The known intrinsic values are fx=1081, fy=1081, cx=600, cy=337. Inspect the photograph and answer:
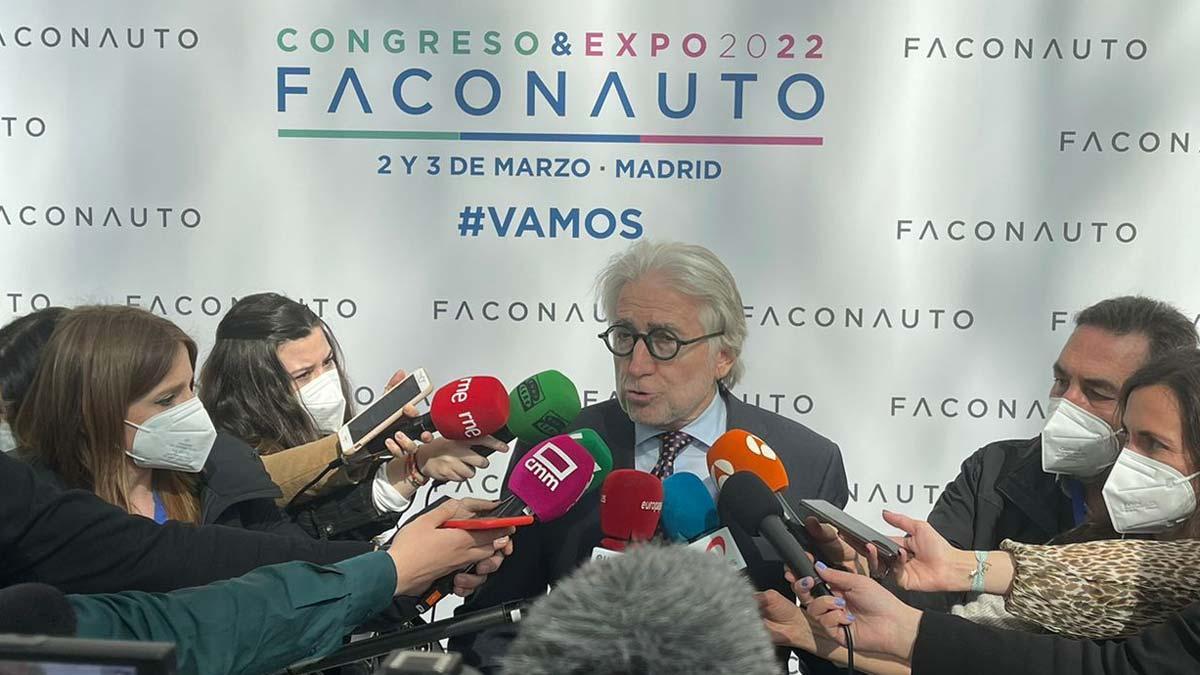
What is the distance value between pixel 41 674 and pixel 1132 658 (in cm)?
142

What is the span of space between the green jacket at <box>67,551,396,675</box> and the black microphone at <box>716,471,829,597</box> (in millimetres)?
558

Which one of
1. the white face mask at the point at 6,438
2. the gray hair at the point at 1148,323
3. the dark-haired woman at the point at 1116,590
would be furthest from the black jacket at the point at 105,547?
the gray hair at the point at 1148,323

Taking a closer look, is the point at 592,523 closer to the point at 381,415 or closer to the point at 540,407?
the point at 540,407

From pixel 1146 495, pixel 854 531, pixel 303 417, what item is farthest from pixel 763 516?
pixel 303 417

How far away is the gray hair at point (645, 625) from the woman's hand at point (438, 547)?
1.14 meters

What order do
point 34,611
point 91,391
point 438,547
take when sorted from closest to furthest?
1. point 34,611
2. point 438,547
3. point 91,391

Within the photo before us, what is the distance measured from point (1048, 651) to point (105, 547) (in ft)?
4.68

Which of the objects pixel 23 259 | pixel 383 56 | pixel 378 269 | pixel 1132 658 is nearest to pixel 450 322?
pixel 378 269

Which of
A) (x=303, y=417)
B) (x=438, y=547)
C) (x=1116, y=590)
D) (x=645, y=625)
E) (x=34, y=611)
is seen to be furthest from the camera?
(x=303, y=417)

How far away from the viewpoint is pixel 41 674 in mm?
729

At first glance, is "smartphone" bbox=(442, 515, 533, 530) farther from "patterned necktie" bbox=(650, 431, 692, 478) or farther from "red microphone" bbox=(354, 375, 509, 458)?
"patterned necktie" bbox=(650, 431, 692, 478)

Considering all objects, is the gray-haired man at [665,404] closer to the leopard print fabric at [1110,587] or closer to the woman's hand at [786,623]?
the woman's hand at [786,623]

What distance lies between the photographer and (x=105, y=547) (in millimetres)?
1646

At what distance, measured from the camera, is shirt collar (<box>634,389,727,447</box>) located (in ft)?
7.55
